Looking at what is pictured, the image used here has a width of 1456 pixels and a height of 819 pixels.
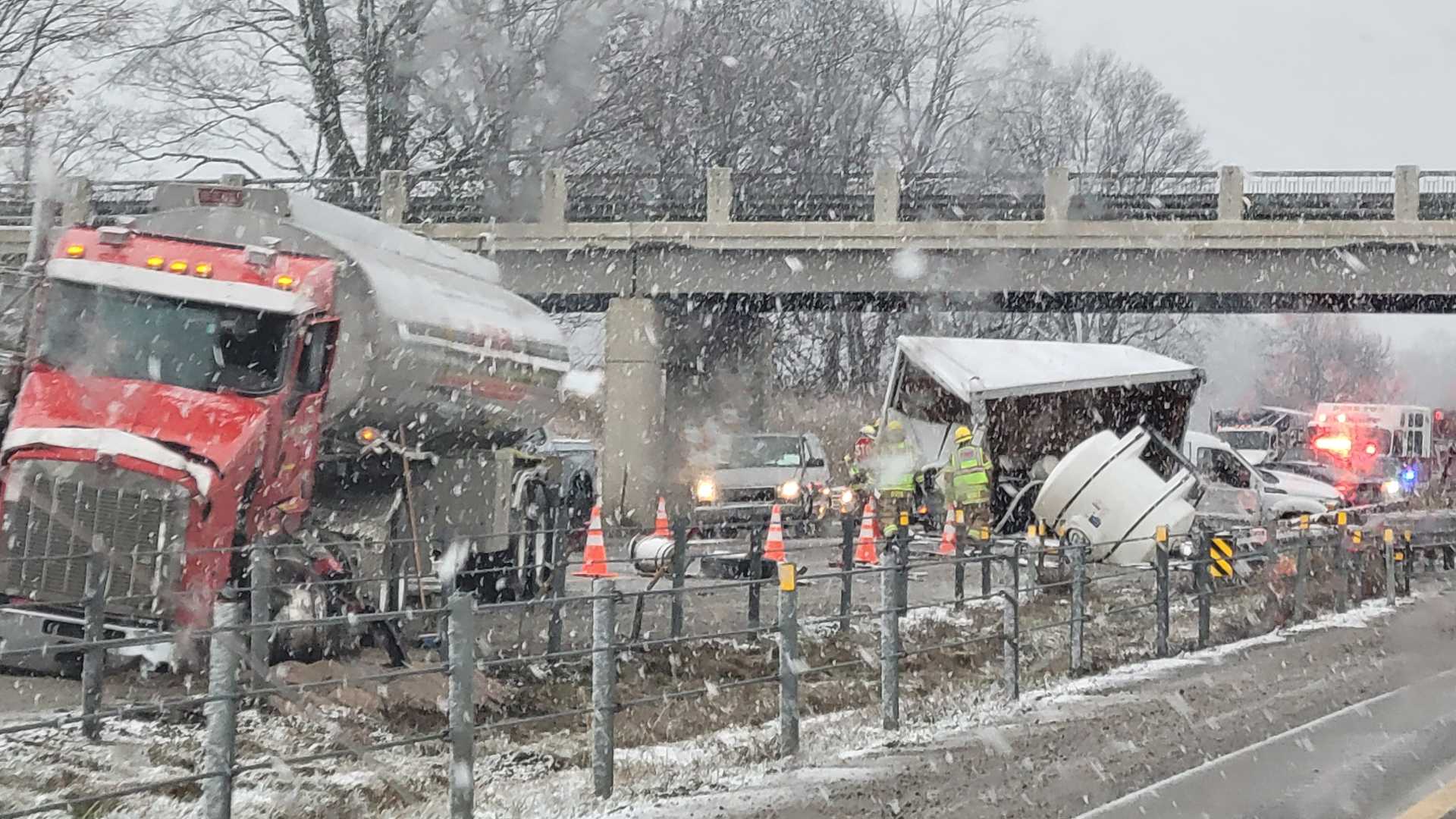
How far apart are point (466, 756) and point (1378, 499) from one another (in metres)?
30.1

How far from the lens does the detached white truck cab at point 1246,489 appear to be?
76.8 ft

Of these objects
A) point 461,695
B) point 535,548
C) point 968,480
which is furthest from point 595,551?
point 461,695

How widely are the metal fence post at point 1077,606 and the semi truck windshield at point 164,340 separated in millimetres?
6287

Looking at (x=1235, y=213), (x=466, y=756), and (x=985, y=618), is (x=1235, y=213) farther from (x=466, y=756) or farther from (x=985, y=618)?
(x=466, y=756)

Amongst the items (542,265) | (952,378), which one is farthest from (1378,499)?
(542,265)

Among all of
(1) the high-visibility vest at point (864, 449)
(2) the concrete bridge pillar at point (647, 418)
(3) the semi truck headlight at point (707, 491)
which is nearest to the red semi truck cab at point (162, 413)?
(1) the high-visibility vest at point (864, 449)

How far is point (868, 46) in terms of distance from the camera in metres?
50.7

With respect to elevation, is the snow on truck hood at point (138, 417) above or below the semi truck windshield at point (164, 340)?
below

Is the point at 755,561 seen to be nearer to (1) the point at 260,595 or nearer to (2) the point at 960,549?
(2) the point at 960,549

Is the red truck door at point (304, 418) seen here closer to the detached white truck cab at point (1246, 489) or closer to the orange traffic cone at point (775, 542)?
the orange traffic cone at point (775, 542)

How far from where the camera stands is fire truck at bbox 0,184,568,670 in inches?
478

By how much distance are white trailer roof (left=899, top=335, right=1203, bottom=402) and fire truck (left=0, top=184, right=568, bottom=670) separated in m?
9.53

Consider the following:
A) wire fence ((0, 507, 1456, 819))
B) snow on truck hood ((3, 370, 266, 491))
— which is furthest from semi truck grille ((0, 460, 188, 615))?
Answer: snow on truck hood ((3, 370, 266, 491))

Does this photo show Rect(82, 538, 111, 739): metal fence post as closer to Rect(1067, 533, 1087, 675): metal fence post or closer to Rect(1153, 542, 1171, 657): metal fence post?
Rect(1067, 533, 1087, 675): metal fence post
